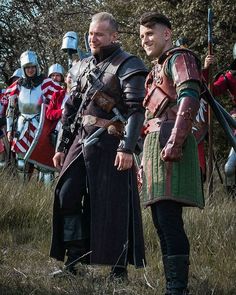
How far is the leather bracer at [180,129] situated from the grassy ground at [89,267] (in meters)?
0.84

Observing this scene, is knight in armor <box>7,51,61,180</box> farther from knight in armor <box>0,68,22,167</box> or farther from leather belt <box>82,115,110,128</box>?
leather belt <box>82,115,110,128</box>

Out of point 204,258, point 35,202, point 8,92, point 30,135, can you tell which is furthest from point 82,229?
point 8,92

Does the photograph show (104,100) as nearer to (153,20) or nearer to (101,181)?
(101,181)

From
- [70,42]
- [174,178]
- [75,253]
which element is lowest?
[75,253]

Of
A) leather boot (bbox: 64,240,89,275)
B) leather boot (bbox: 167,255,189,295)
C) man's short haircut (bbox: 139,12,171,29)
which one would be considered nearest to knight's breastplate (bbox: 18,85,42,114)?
leather boot (bbox: 64,240,89,275)

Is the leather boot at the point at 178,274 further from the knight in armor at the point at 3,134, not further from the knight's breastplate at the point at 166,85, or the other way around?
the knight in armor at the point at 3,134

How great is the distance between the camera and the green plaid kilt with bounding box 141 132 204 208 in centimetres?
393

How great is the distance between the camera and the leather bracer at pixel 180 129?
375 cm

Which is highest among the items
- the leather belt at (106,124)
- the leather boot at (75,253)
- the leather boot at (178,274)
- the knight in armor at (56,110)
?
the knight in armor at (56,110)

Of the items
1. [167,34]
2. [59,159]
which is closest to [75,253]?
[59,159]

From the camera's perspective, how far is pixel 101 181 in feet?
15.4

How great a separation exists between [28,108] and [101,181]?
4967 mm

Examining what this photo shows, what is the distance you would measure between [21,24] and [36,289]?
1503cm

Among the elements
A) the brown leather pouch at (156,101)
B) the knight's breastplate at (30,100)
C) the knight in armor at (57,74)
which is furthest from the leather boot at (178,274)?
the knight in armor at (57,74)
